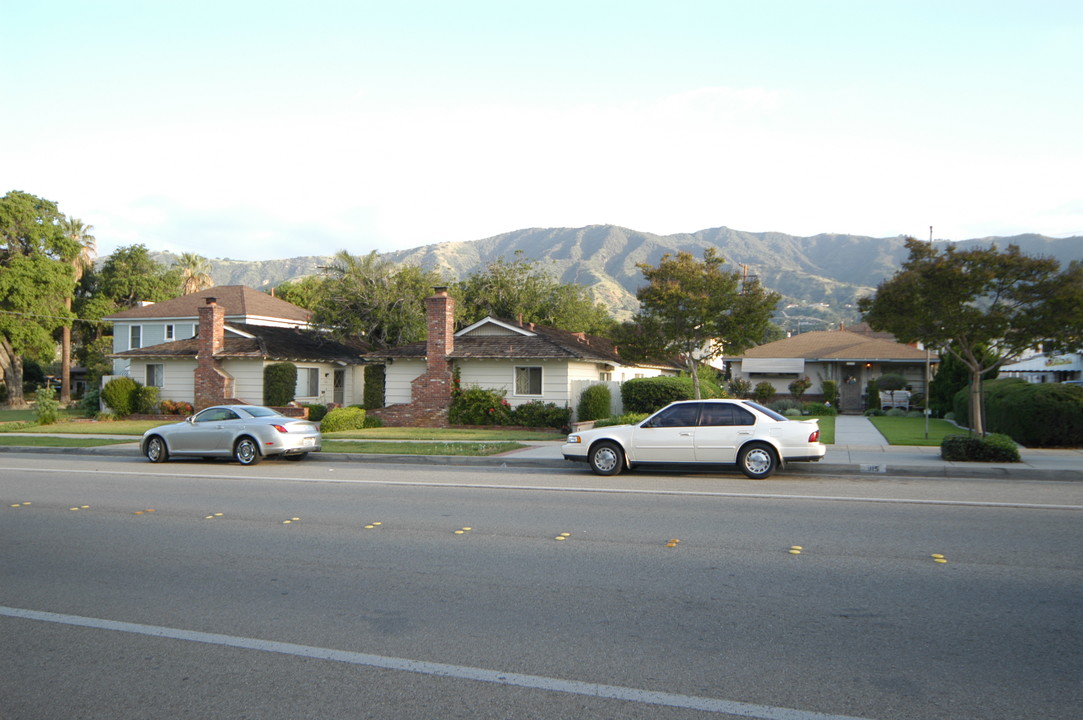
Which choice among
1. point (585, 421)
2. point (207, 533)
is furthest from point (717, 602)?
point (585, 421)

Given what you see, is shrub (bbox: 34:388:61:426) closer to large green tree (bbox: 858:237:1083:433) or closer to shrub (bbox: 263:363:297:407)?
shrub (bbox: 263:363:297:407)

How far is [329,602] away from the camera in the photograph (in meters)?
6.71

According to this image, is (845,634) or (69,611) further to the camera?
(69,611)

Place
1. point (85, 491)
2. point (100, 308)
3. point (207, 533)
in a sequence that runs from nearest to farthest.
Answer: point (207, 533), point (85, 491), point (100, 308)

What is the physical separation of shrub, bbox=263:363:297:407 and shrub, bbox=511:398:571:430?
10796 millimetres

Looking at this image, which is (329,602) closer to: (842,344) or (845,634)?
(845,634)

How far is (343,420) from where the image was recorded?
28.3 m

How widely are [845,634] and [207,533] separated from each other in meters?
7.21

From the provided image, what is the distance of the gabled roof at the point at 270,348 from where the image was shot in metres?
34.8

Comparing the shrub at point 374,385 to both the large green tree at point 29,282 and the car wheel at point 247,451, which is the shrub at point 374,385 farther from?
the large green tree at point 29,282

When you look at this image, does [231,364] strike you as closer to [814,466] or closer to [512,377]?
[512,377]

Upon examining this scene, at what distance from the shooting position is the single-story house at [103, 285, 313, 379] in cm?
4809

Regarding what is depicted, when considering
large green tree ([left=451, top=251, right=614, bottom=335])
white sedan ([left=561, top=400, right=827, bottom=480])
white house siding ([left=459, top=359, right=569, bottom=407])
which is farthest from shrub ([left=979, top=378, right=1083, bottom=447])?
large green tree ([left=451, top=251, right=614, bottom=335])

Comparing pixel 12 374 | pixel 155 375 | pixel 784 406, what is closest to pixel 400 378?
pixel 155 375
